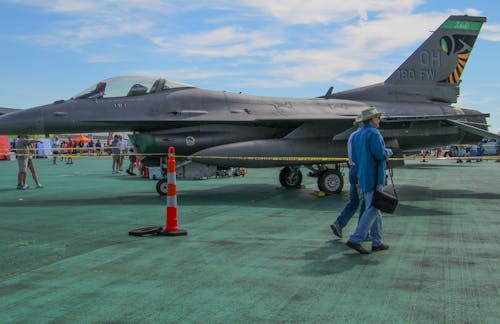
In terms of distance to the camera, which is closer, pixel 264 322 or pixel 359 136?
pixel 264 322

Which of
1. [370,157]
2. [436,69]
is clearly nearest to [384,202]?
[370,157]

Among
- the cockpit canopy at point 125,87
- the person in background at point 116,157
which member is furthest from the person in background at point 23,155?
the person in background at point 116,157

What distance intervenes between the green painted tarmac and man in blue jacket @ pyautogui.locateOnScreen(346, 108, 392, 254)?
0.21 m

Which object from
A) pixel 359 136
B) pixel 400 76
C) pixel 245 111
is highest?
pixel 400 76

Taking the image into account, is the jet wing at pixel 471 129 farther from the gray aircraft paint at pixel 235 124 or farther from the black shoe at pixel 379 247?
the black shoe at pixel 379 247

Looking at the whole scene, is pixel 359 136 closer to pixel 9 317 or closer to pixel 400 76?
pixel 9 317

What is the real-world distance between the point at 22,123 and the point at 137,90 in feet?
8.92

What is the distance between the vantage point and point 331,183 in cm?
1230

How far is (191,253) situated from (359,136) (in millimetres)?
2471

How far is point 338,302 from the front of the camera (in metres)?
3.97

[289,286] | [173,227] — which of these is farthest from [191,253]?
[289,286]

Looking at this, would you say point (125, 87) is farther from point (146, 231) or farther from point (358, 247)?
point (358, 247)

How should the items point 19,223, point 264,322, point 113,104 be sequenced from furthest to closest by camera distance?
point 113,104 → point 19,223 → point 264,322

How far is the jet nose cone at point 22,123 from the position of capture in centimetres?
1098
